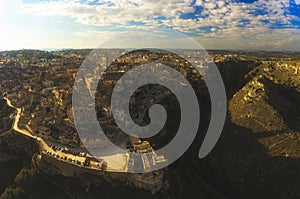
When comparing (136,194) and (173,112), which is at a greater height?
(173,112)

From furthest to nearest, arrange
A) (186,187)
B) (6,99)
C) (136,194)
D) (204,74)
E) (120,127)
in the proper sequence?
(204,74) → (6,99) → (120,127) → (186,187) → (136,194)

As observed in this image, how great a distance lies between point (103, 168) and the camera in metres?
21.6

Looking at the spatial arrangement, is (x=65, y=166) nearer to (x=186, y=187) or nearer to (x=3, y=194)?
(x=3, y=194)

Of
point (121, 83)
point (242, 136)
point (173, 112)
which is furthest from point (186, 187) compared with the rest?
point (121, 83)

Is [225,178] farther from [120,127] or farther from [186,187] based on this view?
[120,127]

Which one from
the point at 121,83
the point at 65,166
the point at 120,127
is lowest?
the point at 65,166

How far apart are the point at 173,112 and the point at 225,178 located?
11317 millimetres

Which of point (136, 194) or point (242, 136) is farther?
point (242, 136)

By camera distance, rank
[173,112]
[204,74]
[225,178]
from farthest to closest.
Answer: [204,74] < [173,112] < [225,178]

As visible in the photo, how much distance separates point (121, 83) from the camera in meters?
35.8

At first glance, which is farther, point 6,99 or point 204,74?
point 204,74

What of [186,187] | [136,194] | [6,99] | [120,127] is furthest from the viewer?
[6,99]

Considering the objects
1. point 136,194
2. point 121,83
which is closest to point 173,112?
point 121,83

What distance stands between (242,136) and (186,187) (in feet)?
31.0
